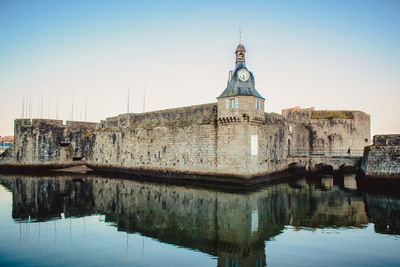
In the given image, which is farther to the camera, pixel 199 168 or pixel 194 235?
pixel 199 168

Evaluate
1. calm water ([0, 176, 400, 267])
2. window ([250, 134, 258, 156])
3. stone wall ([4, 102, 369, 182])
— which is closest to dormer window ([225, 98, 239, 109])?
stone wall ([4, 102, 369, 182])

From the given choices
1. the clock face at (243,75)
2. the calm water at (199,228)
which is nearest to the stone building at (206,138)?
the clock face at (243,75)

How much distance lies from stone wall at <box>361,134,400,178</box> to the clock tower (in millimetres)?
7353

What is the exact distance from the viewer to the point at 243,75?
19.8m

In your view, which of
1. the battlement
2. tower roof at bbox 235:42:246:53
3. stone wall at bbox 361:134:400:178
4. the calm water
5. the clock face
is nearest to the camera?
the calm water

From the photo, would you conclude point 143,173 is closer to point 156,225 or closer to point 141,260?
point 156,225

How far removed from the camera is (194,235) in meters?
9.48

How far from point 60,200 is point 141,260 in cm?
941

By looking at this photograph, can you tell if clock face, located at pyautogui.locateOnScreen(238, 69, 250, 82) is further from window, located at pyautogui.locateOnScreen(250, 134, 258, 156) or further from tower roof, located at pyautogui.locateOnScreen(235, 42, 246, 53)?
window, located at pyautogui.locateOnScreen(250, 134, 258, 156)

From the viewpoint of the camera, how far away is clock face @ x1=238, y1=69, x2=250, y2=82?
19741mm

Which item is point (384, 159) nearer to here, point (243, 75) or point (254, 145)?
point (254, 145)

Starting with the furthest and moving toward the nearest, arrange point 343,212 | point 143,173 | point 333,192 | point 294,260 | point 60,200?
point 143,173 < point 333,192 < point 60,200 < point 343,212 < point 294,260

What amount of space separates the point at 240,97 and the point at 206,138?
3857mm

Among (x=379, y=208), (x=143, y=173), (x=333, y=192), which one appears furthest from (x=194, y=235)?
(x=143, y=173)
